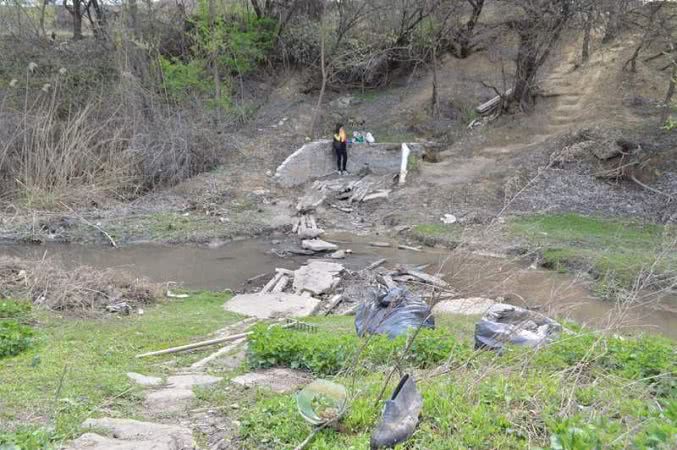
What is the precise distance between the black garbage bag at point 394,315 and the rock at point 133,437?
3092 mm

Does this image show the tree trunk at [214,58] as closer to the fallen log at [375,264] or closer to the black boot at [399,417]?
the fallen log at [375,264]

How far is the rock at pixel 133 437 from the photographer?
395cm

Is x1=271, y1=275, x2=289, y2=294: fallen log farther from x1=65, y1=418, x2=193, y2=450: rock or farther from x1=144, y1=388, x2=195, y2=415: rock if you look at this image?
x1=65, y1=418, x2=193, y2=450: rock

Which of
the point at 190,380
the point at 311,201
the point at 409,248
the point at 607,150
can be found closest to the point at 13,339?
the point at 190,380

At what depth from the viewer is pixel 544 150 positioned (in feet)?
60.6

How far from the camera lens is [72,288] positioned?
31.5ft

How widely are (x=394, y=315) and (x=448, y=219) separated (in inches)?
371

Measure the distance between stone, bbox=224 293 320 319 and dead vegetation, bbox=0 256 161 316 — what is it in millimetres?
1412

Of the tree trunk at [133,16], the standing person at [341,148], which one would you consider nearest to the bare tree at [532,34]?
the standing person at [341,148]

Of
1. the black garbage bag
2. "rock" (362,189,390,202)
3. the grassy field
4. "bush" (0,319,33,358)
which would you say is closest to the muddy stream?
"rock" (362,189,390,202)

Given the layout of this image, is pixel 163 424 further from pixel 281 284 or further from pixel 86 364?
pixel 281 284

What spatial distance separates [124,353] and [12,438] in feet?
11.4

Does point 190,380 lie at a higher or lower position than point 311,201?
higher

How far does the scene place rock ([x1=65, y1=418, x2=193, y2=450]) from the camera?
13.0 ft
